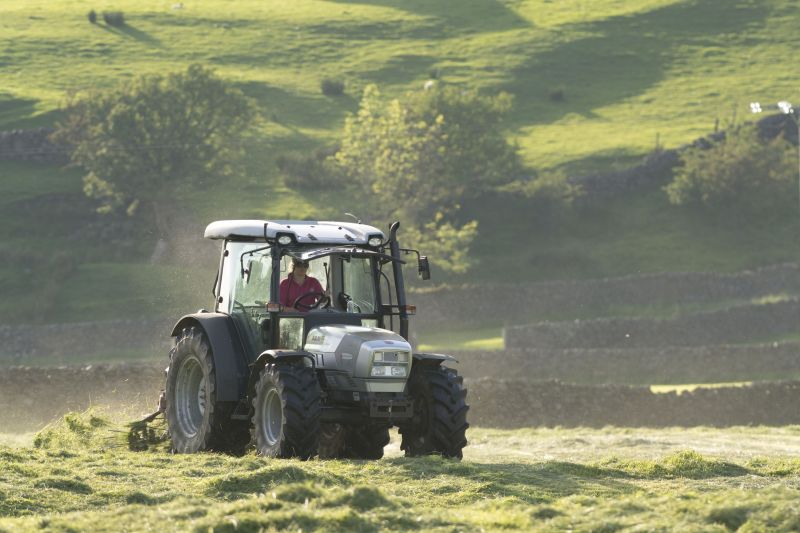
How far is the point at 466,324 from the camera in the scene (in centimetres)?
5494

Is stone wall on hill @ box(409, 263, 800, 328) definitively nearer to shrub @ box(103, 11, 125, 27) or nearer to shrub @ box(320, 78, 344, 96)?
shrub @ box(320, 78, 344, 96)

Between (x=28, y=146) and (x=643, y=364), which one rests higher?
(x=28, y=146)

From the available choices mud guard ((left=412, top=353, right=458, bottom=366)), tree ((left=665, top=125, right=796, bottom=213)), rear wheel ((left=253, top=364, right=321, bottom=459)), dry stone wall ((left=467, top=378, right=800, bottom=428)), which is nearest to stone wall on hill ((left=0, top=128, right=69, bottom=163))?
tree ((left=665, top=125, right=796, bottom=213))

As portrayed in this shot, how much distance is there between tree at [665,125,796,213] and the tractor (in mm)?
54850

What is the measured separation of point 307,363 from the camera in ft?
50.2

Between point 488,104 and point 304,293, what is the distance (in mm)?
57191

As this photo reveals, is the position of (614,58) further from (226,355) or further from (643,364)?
(226,355)

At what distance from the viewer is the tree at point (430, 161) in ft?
209

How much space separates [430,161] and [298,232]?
50263 millimetres

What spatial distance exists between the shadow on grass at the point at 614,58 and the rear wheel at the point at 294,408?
221 ft

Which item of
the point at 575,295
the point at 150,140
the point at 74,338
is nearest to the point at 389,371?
the point at 74,338

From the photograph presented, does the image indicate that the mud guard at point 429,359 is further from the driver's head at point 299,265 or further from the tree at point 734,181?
the tree at point 734,181

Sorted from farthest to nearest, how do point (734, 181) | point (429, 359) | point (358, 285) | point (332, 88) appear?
point (332, 88)
point (734, 181)
point (358, 285)
point (429, 359)

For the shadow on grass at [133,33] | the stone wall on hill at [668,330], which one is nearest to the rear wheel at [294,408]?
the stone wall on hill at [668,330]
